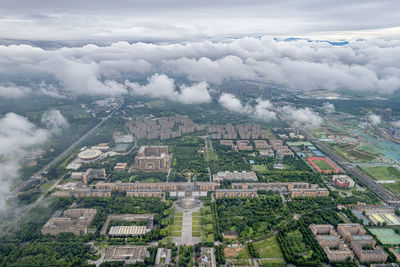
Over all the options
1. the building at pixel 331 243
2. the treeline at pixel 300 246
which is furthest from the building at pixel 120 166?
the building at pixel 331 243

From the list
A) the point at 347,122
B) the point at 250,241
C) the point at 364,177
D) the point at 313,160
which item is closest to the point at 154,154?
the point at 250,241

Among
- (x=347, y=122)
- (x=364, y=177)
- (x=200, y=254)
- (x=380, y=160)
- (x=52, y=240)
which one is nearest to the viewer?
(x=200, y=254)

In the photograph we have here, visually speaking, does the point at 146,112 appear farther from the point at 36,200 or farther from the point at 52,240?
the point at 52,240

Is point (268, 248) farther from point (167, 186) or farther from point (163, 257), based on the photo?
point (167, 186)

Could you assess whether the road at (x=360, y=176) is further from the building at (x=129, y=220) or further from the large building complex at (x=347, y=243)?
the building at (x=129, y=220)

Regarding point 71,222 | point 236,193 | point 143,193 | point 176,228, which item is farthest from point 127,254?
point 236,193

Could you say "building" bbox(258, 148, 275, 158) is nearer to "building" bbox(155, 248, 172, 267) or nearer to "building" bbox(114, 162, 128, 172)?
"building" bbox(114, 162, 128, 172)
